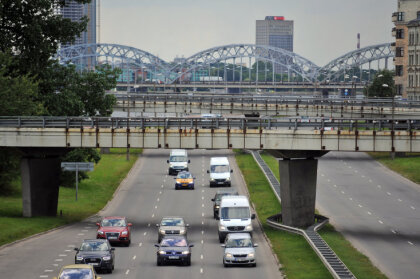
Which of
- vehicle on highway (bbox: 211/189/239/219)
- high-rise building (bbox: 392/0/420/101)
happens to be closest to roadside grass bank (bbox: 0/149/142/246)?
vehicle on highway (bbox: 211/189/239/219)

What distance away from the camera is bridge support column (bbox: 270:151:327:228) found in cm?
6831

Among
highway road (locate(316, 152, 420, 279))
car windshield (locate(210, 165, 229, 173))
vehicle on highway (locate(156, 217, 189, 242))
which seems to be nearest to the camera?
highway road (locate(316, 152, 420, 279))

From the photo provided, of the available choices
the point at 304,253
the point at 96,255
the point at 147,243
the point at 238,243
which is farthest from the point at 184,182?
the point at 96,255

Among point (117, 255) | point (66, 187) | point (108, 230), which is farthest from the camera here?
point (66, 187)

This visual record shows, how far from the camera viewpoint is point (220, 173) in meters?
99.8

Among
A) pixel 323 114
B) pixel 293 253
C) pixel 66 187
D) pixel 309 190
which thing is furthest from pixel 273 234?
pixel 323 114

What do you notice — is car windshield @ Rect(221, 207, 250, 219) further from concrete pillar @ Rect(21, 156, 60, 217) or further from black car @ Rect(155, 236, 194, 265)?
concrete pillar @ Rect(21, 156, 60, 217)

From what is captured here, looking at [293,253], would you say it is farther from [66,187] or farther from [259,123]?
[66,187]

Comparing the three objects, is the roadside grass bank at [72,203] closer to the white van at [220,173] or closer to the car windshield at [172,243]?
the white van at [220,173]

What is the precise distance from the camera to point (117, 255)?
181ft

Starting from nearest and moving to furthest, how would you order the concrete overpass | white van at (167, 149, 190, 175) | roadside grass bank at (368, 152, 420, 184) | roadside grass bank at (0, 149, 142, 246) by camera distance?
1. roadside grass bank at (0, 149, 142, 246)
2. the concrete overpass
3. white van at (167, 149, 190, 175)
4. roadside grass bank at (368, 152, 420, 184)

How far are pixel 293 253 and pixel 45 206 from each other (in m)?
23.7

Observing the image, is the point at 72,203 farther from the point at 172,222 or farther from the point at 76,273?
the point at 76,273

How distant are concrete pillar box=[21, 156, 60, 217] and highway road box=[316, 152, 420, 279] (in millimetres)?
20533
